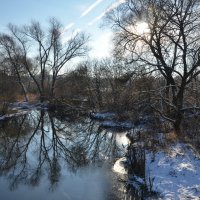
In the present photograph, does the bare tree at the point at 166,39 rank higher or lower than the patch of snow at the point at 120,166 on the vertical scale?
higher

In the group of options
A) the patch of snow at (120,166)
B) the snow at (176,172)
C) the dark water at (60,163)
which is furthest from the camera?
the patch of snow at (120,166)

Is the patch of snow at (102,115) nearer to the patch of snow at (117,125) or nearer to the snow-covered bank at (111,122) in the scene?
the snow-covered bank at (111,122)

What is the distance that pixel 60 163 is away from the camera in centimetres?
1406

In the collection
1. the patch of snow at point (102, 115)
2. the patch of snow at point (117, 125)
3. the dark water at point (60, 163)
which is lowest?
the dark water at point (60, 163)

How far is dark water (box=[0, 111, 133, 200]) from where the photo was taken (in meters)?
10.5

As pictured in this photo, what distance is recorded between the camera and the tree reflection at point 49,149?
12768mm

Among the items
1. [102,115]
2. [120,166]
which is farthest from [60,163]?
[102,115]

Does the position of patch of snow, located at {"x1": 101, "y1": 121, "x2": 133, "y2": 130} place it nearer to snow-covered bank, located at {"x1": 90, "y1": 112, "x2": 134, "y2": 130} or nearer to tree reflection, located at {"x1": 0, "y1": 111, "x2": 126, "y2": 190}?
snow-covered bank, located at {"x1": 90, "y1": 112, "x2": 134, "y2": 130}

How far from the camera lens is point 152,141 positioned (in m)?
13.8

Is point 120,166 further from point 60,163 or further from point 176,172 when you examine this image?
point 176,172

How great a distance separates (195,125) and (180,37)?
17.0 feet

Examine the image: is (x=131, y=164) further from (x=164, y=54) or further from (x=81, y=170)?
(x=164, y=54)

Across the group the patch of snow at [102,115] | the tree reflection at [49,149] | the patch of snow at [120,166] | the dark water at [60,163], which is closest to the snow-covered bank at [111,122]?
the patch of snow at [102,115]

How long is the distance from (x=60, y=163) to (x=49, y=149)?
118 inches
